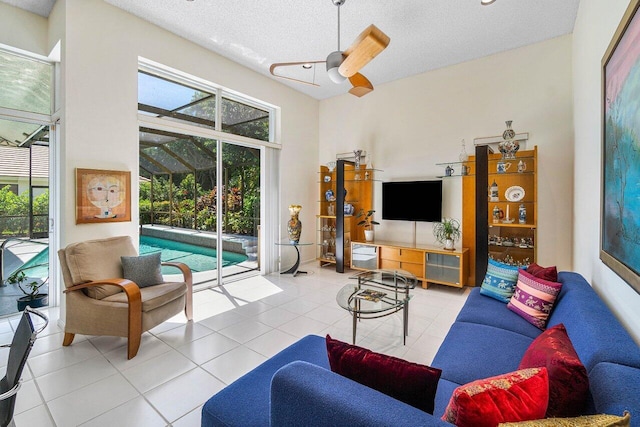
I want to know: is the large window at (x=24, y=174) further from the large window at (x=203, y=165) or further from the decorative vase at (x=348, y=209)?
the decorative vase at (x=348, y=209)

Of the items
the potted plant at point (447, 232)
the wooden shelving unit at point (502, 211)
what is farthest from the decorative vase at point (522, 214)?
the potted plant at point (447, 232)

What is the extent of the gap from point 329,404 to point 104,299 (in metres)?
2.68

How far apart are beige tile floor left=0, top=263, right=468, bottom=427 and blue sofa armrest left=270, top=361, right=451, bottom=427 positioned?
3.93 ft

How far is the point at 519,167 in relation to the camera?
13.2ft

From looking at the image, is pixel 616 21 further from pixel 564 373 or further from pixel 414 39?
pixel 414 39

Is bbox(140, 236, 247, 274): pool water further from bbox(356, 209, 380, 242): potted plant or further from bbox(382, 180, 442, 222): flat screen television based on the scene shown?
bbox(382, 180, 442, 222): flat screen television

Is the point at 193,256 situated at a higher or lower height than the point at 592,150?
lower

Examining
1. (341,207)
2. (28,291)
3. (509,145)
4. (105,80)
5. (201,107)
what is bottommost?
(28,291)

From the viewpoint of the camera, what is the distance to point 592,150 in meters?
2.47

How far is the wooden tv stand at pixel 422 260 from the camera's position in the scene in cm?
428

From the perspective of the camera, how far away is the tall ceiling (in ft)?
10.6

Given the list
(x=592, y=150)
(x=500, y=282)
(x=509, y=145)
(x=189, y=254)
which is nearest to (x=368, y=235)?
(x=509, y=145)

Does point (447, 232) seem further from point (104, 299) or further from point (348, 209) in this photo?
point (104, 299)

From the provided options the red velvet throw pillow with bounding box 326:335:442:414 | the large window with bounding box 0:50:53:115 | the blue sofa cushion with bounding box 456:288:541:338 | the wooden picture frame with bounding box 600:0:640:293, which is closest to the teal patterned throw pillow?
the blue sofa cushion with bounding box 456:288:541:338
